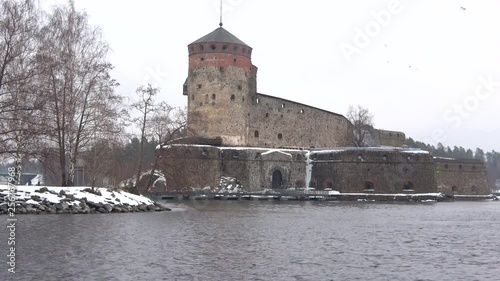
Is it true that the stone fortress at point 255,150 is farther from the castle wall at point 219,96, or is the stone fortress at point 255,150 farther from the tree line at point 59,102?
the tree line at point 59,102

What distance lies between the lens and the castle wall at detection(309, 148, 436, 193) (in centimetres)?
4462

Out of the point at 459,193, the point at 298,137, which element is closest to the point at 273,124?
the point at 298,137

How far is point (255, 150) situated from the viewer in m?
45.5

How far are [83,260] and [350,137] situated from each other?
50792 mm

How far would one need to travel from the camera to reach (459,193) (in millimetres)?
53688

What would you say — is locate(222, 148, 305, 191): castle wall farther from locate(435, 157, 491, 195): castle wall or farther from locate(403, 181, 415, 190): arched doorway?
locate(435, 157, 491, 195): castle wall

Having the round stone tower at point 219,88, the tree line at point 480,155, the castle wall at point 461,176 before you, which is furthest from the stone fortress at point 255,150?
the tree line at point 480,155

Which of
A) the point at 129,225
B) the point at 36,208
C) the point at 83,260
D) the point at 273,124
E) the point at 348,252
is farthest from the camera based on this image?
the point at 273,124

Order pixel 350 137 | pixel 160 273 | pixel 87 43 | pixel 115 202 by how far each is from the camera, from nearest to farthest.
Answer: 1. pixel 160 273
2. pixel 115 202
3. pixel 87 43
4. pixel 350 137

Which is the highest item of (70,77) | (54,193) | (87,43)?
(87,43)

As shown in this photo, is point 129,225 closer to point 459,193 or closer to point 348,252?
point 348,252

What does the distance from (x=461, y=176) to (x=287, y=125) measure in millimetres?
17859

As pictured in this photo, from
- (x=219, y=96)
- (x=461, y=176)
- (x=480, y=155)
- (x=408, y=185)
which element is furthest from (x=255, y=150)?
(x=480, y=155)

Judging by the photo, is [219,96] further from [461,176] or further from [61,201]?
[61,201]
